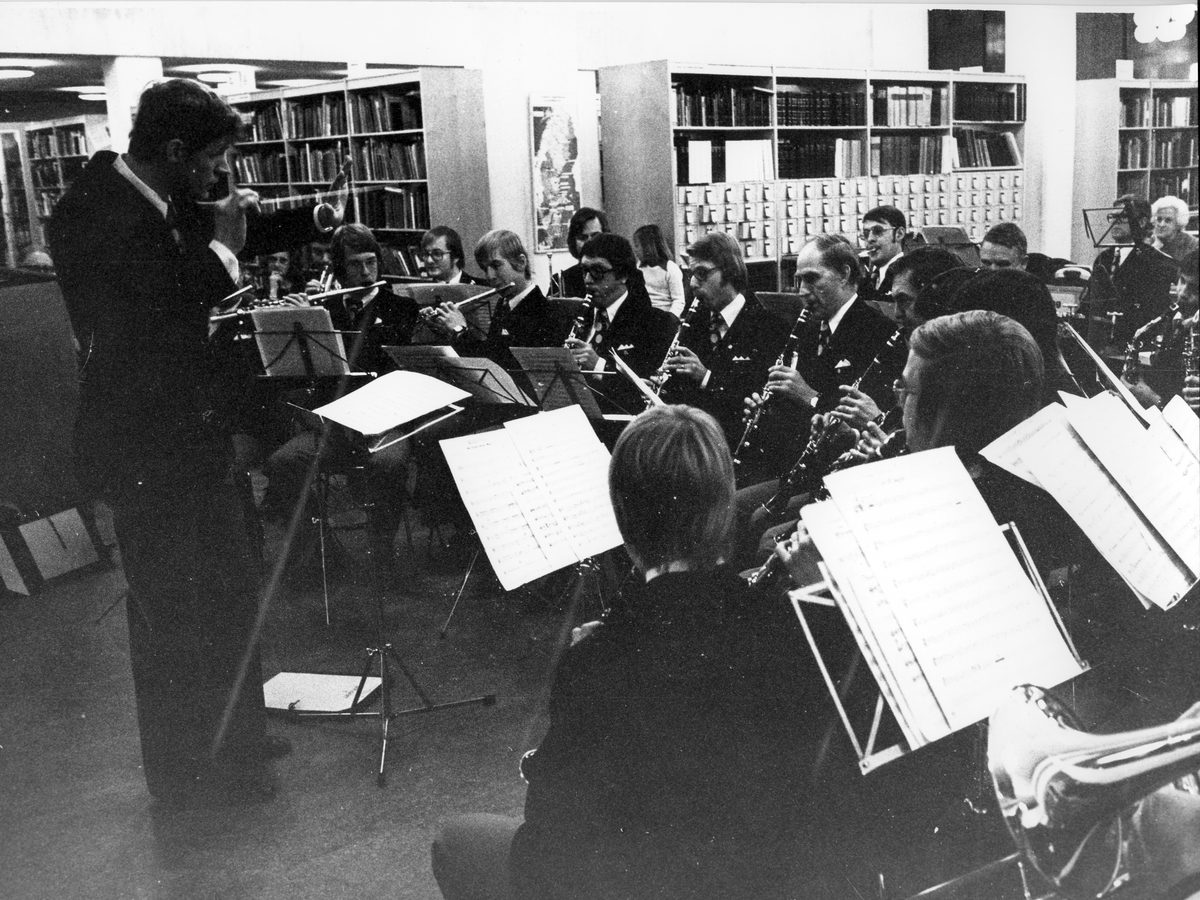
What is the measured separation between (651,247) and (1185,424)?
13.1 ft

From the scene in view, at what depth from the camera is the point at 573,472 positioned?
7.05 feet

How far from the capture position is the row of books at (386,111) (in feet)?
20.0

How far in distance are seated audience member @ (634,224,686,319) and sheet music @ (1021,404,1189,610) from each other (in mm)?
4002

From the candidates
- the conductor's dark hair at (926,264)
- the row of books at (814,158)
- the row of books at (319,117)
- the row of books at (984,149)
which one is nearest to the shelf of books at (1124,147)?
the row of books at (984,149)

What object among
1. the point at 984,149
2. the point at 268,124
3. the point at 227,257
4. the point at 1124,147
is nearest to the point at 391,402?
the point at 227,257

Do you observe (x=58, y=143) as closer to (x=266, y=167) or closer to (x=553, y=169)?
(x=553, y=169)

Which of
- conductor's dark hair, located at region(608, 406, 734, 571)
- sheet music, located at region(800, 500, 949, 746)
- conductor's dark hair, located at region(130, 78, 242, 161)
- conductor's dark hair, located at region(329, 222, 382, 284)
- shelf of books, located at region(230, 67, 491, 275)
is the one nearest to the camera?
sheet music, located at region(800, 500, 949, 746)

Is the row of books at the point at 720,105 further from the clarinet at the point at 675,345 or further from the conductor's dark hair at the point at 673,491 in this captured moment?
the conductor's dark hair at the point at 673,491

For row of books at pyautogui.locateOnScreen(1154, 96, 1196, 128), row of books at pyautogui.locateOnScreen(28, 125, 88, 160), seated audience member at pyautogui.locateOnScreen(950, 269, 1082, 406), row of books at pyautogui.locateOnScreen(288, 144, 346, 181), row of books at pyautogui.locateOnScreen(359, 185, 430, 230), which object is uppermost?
row of books at pyautogui.locateOnScreen(288, 144, 346, 181)

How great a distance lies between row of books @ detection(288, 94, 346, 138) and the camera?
20.6 ft

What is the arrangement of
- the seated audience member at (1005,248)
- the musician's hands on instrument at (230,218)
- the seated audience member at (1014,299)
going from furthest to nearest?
the seated audience member at (1005,248)
the seated audience member at (1014,299)
the musician's hands on instrument at (230,218)

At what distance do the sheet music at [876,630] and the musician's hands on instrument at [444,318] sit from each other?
3.29 meters

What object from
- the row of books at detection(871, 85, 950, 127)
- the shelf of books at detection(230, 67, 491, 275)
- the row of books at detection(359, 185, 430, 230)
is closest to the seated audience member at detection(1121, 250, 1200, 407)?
the row of books at detection(871, 85, 950, 127)

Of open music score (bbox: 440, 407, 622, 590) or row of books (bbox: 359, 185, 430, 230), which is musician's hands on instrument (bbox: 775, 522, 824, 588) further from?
row of books (bbox: 359, 185, 430, 230)
